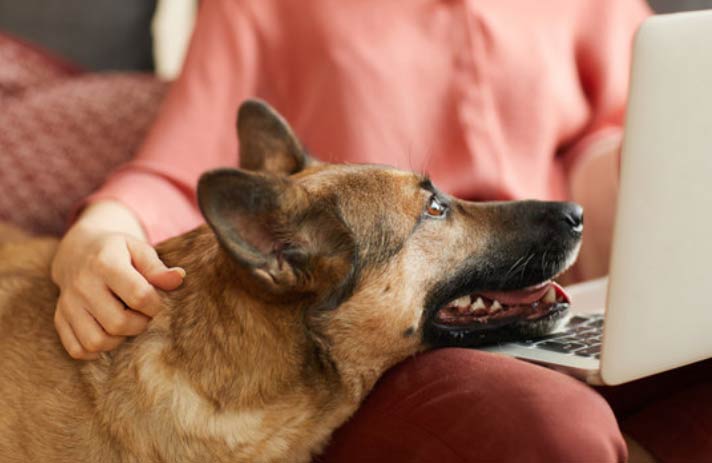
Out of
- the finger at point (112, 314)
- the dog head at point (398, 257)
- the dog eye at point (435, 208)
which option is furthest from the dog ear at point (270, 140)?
the finger at point (112, 314)

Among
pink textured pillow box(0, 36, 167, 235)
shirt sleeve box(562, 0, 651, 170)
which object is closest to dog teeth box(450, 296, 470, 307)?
shirt sleeve box(562, 0, 651, 170)

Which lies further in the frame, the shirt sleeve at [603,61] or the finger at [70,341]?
the shirt sleeve at [603,61]

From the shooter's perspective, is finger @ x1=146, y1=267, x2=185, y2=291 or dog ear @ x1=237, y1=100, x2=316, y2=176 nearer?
finger @ x1=146, y1=267, x2=185, y2=291

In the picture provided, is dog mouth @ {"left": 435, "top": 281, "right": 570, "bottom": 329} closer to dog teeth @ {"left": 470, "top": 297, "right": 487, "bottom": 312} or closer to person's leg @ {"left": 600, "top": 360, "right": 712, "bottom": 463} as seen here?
dog teeth @ {"left": 470, "top": 297, "right": 487, "bottom": 312}

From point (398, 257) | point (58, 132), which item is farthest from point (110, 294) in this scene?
point (58, 132)

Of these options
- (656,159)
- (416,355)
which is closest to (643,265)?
(656,159)

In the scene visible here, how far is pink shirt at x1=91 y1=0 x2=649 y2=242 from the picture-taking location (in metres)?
1.66

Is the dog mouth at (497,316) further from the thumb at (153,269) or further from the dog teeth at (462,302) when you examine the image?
the thumb at (153,269)

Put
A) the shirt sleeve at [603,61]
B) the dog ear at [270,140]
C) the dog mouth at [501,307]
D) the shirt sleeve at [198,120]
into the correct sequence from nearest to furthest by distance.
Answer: the dog mouth at [501,307]
the dog ear at [270,140]
the shirt sleeve at [198,120]
the shirt sleeve at [603,61]

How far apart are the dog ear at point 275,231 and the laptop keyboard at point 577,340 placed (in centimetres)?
33

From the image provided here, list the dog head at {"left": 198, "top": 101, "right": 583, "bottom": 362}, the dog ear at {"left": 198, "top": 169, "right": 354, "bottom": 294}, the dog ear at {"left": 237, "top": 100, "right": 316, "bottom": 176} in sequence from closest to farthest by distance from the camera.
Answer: the dog ear at {"left": 198, "top": 169, "right": 354, "bottom": 294} < the dog head at {"left": 198, "top": 101, "right": 583, "bottom": 362} < the dog ear at {"left": 237, "top": 100, "right": 316, "bottom": 176}

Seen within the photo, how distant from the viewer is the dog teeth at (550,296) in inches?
49.0

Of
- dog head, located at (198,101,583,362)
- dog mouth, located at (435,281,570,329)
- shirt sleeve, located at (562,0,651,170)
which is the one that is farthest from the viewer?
shirt sleeve, located at (562,0,651,170)

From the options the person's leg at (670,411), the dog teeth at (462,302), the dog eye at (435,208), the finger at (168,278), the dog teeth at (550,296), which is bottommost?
the person's leg at (670,411)
